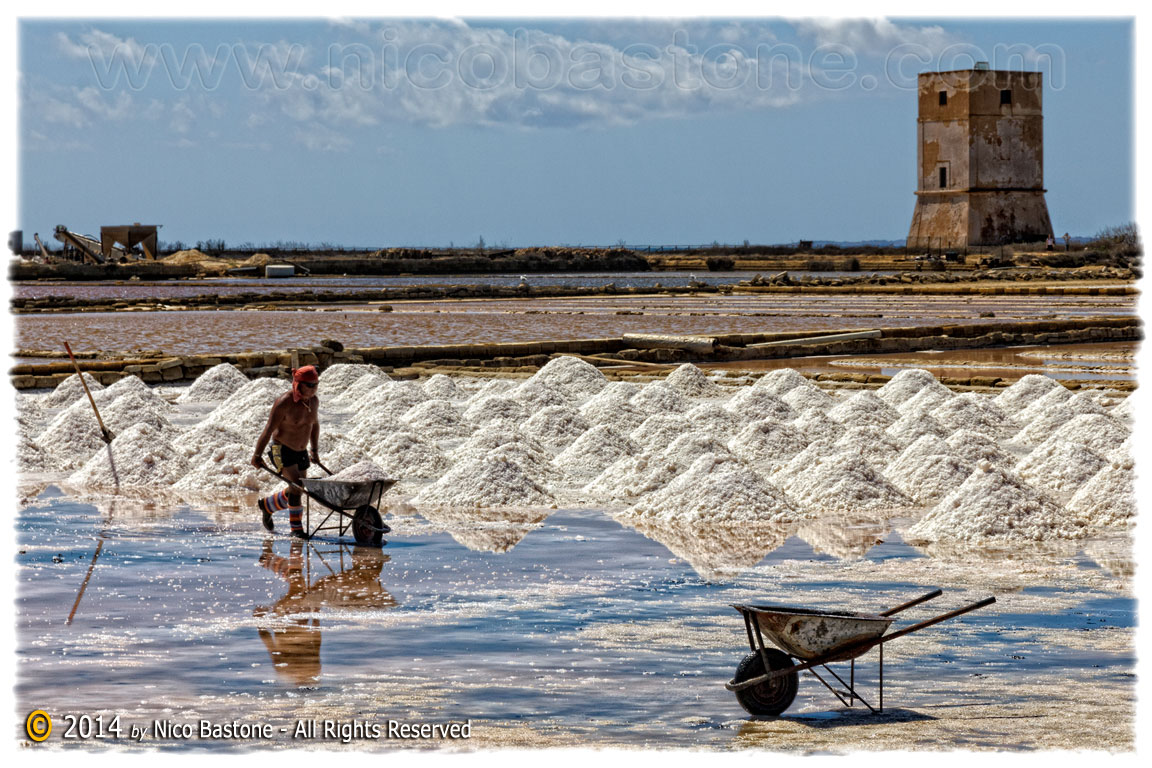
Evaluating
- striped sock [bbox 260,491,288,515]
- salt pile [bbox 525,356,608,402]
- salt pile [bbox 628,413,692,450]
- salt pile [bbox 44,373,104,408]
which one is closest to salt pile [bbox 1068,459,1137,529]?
salt pile [bbox 628,413,692,450]

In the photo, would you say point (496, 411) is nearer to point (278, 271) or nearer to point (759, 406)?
point (759, 406)

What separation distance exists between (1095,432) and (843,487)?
7.88ft

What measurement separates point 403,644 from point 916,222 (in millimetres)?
55792

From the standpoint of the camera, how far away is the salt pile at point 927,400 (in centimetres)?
1256

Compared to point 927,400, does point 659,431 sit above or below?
below

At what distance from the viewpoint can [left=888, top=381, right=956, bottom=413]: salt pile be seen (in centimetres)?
1256

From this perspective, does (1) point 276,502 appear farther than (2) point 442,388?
No

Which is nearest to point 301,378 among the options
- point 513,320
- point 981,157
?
point 513,320

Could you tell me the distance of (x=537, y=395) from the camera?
1353 centimetres

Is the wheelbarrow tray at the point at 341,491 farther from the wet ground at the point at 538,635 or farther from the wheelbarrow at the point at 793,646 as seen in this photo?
the wheelbarrow at the point at 793,646

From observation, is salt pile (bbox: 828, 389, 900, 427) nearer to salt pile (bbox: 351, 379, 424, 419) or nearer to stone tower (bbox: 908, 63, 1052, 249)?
salt pile (bbox: 351, 379, 424, 419)

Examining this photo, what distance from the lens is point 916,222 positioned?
196 ft

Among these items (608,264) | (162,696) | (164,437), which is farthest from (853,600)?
(608,264)

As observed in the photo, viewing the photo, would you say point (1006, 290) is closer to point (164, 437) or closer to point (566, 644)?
point (164, 437)
